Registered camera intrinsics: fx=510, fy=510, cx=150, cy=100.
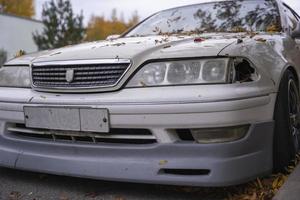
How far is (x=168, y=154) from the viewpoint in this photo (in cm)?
297

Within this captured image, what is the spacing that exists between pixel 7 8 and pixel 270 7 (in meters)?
56.0

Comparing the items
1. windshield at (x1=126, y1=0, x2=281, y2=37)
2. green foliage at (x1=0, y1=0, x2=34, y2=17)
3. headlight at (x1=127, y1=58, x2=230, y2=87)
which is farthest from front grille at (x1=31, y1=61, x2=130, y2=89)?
green foliage at (x1=0, y1=0, x2=34, y2=17)

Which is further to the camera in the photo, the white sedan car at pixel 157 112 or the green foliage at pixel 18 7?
the green foliage at pixel 18 7

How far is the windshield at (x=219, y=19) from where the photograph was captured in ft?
14.2

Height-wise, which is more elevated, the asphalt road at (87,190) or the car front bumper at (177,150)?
the car front bumper at (177,150)

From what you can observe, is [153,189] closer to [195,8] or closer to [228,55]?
[228,55]

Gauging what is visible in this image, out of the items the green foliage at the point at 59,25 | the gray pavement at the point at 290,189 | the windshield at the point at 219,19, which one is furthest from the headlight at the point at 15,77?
the green foliage at the point at 59,25

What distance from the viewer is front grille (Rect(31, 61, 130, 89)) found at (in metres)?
3.16

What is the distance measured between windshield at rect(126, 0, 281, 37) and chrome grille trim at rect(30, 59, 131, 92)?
1.32m

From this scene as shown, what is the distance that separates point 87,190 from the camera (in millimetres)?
3361

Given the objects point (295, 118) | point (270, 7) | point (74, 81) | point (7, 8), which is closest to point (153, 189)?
point (74, 81)

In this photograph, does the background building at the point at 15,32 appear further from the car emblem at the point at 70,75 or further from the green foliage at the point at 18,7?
the car emblem at the point at 70,75

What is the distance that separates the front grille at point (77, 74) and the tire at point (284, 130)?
102cm

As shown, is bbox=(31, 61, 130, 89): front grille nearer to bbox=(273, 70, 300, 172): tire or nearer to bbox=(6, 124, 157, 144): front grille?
bbox=(6, 124, 157, 144): front grille
